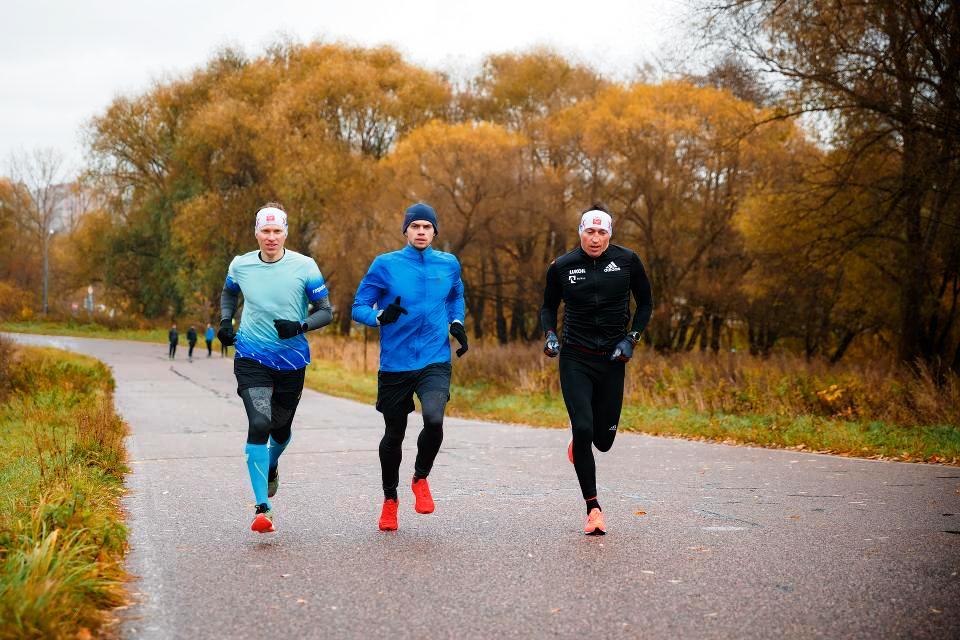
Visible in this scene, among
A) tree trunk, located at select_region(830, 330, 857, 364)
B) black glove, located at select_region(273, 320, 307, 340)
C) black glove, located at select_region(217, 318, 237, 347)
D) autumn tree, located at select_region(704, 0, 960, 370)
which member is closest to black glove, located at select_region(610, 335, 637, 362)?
black glove, located at select_region(273, 320, 307, 340)

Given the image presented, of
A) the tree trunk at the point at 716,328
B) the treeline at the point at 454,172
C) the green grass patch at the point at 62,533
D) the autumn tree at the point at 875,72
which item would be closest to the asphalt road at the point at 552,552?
the green grass patch at the point at 62,533

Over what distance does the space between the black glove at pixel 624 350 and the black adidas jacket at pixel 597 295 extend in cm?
11

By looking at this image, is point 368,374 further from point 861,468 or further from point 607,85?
point 861,468

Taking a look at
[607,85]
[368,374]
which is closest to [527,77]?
[607,85]

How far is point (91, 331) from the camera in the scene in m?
63.2

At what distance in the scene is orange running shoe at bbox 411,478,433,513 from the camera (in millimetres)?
6918

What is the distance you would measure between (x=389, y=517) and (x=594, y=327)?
184 centimetres

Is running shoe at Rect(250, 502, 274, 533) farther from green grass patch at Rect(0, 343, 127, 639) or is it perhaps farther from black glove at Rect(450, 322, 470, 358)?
black glove at Rect(450, 322, 470, 358)

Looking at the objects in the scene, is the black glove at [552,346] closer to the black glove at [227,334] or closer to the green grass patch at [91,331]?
the black glove at [227,334]

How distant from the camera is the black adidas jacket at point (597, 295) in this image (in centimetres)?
697

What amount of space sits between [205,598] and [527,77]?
4628 centimetres

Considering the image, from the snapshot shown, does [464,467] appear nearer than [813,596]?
No

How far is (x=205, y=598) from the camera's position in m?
5.02

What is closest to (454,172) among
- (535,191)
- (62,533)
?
(535,191)
